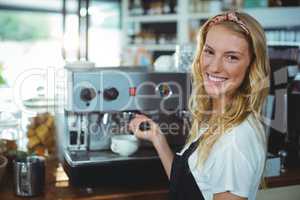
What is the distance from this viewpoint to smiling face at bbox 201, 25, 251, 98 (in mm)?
1021

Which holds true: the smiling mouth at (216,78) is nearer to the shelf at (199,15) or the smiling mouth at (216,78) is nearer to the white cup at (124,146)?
the white cup at (124,146)

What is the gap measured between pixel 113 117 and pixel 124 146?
5.0 inches

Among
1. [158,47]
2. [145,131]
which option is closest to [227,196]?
[145,131]

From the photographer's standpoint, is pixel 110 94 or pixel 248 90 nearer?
pixel 248 90

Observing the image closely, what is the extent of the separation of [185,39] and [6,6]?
171 cm

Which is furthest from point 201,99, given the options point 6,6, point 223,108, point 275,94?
point 6,6

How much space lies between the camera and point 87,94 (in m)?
1.33

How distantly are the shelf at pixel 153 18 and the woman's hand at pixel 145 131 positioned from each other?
2559 mm

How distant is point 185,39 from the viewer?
3719 mm

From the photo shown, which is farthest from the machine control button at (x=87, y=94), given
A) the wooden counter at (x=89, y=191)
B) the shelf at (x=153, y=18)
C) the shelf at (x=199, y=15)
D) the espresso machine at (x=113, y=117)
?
the shelf at (x=153, y=18)

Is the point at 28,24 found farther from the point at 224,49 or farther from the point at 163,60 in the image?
the point at 224,49

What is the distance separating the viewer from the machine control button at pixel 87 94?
52.2 inches

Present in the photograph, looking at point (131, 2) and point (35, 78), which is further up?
point (131, 2)

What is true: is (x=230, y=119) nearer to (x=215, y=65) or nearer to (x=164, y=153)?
(x=215, y=65)
